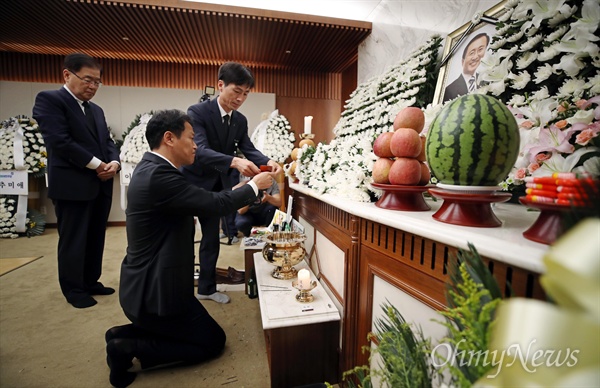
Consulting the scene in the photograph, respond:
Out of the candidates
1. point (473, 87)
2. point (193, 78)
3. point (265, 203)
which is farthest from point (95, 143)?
point (193, 78)

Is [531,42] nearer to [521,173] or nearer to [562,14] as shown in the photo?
[562,14]

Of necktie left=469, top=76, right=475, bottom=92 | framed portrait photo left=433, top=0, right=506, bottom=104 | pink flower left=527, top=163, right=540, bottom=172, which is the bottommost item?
pink flower left=527, top=163, right=540, bottom=172

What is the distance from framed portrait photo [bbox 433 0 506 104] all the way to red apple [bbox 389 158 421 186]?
767 millimetres

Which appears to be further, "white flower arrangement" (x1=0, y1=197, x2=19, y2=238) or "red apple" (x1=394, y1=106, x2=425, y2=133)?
"white flower arrangement" (x1=0, y1=197, x2=19, y2=238)

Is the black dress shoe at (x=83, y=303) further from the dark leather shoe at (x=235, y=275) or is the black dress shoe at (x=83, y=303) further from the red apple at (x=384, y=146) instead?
the red apple at (x=384, y=146)

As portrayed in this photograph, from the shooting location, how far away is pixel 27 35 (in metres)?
4.61

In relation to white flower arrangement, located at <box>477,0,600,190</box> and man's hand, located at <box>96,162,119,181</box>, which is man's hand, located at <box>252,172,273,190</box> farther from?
man's hand, located at <box>96,162,119,181</box>

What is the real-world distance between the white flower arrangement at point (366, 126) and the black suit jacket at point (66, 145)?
182 cm

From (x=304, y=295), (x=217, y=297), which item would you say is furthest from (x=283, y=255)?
(x=217, y=297)

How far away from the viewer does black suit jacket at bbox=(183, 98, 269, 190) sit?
2330 millimetres

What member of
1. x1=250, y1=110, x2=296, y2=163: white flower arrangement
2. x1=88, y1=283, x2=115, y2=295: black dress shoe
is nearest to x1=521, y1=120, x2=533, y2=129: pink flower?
x1=88, y1=283, x2=115, y2=295: black dress shoe

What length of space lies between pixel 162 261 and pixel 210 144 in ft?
4.09

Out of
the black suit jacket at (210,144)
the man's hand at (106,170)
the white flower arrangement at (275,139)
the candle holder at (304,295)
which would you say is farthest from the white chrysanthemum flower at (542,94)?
the white flower arrangement at (275,139)

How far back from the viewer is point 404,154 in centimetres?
111
